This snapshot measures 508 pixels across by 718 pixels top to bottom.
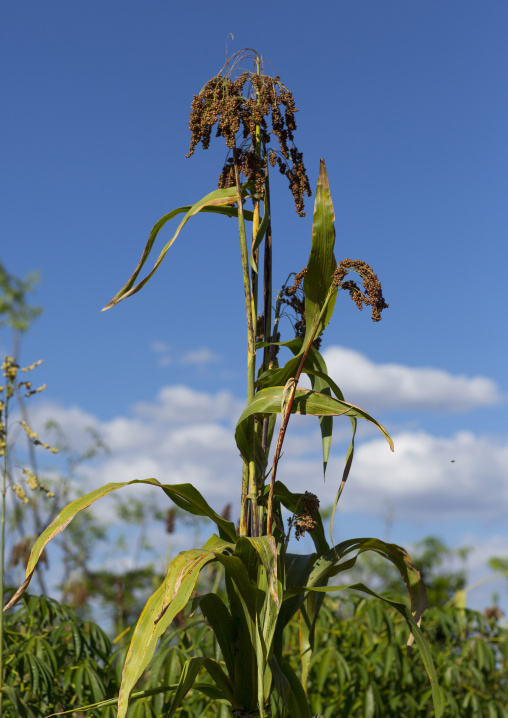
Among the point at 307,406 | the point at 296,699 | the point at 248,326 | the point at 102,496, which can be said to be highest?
the point at 248,326

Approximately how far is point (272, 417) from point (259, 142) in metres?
0.62

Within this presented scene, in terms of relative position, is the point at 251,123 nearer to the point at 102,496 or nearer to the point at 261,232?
the point at 261,232

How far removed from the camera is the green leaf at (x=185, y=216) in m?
1.54

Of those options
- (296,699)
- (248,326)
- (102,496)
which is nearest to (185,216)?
(248,326)

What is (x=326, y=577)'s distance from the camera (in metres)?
1.56

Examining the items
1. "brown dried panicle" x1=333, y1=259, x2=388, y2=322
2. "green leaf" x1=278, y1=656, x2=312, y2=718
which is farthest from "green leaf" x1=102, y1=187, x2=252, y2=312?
"green leaf" x1=278, y1=656, x2=312, y2=718

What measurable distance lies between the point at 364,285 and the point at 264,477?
46 cm

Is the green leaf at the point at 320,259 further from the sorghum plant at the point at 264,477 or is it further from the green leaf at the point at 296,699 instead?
the green leaf at the point at 296,699

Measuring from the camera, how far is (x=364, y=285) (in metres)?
1.42

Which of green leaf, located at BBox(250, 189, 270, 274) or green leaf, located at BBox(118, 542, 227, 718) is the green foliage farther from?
green leaf, located at BBox(250, 189, 270, 274)

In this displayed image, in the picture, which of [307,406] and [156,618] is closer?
[156,618]

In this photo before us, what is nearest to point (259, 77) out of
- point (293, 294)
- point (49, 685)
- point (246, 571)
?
point (293, 294)

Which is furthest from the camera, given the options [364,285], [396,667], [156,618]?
[396,667]

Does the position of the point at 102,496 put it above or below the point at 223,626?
above
